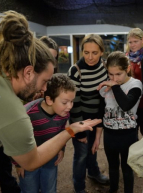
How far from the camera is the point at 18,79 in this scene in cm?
97

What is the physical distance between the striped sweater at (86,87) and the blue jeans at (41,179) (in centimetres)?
40

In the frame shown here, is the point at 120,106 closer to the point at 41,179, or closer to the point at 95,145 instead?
the point at 95,145

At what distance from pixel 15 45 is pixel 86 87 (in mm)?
882

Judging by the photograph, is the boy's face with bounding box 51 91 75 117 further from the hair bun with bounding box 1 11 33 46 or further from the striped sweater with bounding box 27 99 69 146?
the hair bun with bounding box 1 11 33 46

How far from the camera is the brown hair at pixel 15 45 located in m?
0.90

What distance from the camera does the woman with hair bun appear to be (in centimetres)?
87

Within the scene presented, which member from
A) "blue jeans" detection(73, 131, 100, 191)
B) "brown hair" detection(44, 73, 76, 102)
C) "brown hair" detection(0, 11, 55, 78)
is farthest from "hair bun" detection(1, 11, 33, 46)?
"blue jeans" detection(73, 131, 100, 191)

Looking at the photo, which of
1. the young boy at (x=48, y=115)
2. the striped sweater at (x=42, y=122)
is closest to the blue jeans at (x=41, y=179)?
the young boy at (x=48, y=115)

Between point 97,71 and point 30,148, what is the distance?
99 centimetres

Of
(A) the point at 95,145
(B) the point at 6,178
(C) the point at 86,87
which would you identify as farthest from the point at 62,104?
(B) the point at 6,178

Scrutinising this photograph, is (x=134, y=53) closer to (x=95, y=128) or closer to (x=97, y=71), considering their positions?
(x=97, y=71)

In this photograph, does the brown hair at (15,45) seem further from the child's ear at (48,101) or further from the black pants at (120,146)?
the black pants at (120,146)

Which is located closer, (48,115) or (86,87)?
(48,115)

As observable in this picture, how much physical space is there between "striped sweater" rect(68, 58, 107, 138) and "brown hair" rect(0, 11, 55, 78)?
2.44 ft
